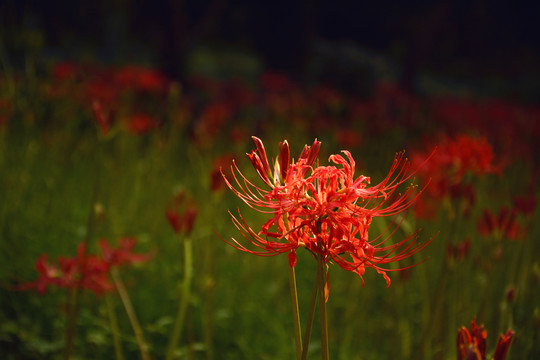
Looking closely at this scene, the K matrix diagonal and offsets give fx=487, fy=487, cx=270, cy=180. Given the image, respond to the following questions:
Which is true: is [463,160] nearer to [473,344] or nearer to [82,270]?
[473,344]

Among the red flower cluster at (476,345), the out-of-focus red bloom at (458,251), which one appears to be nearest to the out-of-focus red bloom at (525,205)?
the out-of-focus red bloom at (458,251)

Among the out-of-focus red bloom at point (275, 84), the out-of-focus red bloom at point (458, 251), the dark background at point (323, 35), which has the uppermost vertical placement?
the dark background at point (323, 35)

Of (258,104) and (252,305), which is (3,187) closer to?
(252,305)

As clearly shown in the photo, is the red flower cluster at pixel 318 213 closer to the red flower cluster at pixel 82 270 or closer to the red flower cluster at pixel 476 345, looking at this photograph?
the red flower cluster at pixel 476 345

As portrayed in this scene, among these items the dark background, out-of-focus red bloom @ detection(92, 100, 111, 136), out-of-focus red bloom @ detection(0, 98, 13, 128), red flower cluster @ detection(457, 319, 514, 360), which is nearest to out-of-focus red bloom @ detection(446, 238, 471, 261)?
red flower cluster @ detection(457, 319, 514, 360)

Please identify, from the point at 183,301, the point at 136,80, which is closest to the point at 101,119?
the point at 183,301

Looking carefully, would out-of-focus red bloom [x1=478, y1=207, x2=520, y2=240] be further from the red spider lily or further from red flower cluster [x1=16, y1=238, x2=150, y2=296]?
red flower cluster [x1=16, y1=238, x2=150, y2=296]
